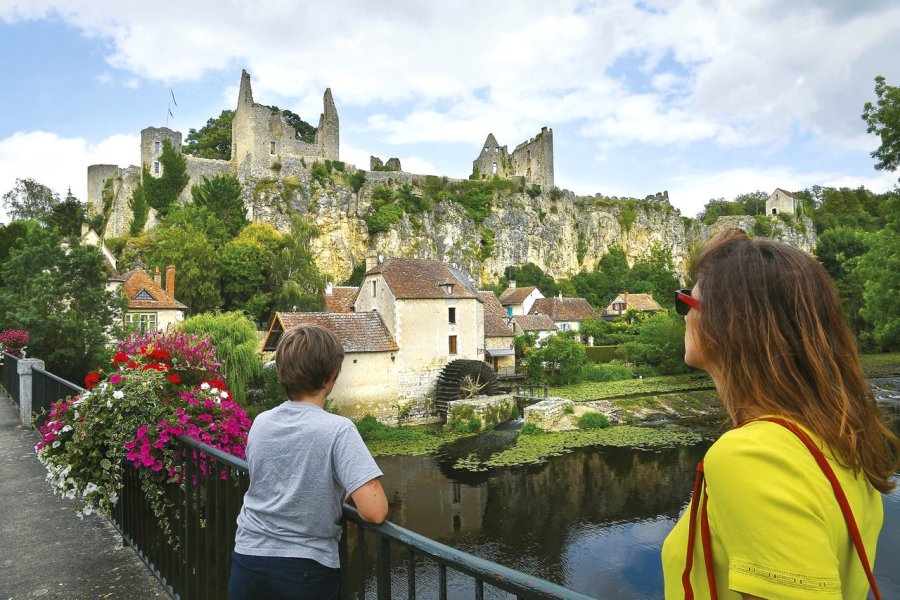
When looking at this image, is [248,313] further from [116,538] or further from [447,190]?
[447,190]

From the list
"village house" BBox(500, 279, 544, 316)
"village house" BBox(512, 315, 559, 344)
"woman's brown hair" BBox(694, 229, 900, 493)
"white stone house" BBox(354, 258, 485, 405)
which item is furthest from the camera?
"village house" BBox(500, 279, 544, 316)

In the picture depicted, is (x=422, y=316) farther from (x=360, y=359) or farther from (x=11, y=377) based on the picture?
(x=11, y=377)

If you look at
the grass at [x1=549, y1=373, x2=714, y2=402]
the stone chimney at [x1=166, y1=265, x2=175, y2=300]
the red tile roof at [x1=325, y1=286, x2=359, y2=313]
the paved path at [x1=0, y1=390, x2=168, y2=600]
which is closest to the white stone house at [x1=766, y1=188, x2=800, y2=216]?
the grass at [x1=549, y1=373, x2=714, y2=402]

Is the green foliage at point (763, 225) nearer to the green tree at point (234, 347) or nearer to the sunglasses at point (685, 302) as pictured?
the green tree at point (234, 347)

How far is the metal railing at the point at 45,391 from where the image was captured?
6.89 meters

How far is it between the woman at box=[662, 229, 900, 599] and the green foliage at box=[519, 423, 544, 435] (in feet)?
71.7

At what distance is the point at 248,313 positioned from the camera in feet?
112

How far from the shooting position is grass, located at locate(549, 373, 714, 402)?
29.2 metres

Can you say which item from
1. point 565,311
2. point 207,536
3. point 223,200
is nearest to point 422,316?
point 207,536

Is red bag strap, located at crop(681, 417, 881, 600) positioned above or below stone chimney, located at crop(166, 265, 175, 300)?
below

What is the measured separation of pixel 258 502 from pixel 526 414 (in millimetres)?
21665

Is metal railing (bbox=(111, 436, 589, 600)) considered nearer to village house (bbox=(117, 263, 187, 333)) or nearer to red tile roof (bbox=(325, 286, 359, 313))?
village house (bbox=(117, 263, 187, 333))

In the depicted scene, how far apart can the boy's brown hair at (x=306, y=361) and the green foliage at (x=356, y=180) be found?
56092mm

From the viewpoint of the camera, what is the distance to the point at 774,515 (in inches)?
42.0
